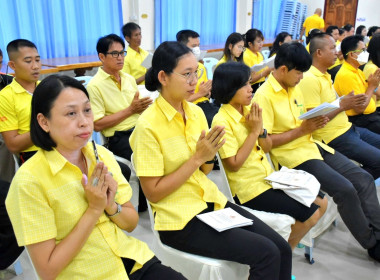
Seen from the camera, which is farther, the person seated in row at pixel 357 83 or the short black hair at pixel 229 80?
the person seated in row at pixel 357 83

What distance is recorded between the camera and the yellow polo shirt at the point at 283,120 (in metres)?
2.11

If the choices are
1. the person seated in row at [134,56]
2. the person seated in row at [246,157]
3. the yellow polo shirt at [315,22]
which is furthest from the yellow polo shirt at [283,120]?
the yellow polo shirt at [315,22]

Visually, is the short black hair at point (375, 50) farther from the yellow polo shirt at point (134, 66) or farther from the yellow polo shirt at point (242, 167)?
the yellow polo shirt at point (134, 66)

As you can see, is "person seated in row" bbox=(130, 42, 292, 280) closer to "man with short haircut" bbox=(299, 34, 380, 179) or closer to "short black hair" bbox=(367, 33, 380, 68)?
"man with short haircut" bbox=(299, 34, 380, 179)

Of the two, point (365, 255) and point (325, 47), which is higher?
point (325, 47)

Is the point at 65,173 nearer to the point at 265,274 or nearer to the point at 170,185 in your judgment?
the point at 170,185

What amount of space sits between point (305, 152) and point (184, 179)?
1007 millimetres

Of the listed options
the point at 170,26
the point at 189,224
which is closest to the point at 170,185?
the point at 189,224

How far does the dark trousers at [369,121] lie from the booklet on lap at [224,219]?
1827mm

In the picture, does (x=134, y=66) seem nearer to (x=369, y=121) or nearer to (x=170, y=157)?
(x=369, y=121)

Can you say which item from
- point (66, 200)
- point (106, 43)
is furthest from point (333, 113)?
point (66, 200)

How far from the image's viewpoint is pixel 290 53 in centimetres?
210

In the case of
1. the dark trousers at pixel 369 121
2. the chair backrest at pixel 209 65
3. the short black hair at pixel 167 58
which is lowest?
the dark trousers at pixel 369 121

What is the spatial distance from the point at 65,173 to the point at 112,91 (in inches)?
62.0
